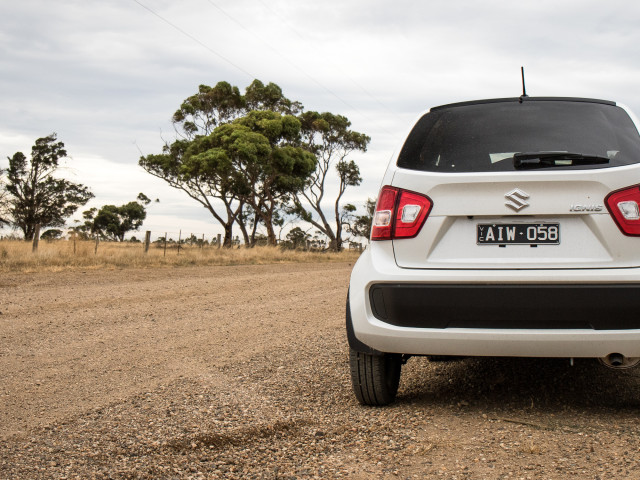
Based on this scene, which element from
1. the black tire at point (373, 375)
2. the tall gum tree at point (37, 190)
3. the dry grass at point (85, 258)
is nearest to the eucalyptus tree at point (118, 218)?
the tall gum tree at point (37, 190)

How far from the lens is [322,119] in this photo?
45.3 meters

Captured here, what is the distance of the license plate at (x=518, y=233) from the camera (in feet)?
10.6

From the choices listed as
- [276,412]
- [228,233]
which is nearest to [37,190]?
[228,233]

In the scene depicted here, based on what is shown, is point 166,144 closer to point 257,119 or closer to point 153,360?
point 257,119

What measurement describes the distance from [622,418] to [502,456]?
97 centimetres

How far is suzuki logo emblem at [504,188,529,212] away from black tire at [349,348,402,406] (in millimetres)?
1040

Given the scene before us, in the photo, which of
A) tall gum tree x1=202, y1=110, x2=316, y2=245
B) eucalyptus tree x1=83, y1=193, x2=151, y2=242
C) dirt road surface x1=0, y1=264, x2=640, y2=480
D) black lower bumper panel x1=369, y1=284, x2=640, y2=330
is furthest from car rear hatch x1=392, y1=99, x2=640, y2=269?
eucalyptus tree x1=83, y1=193, x2=151, y2=242

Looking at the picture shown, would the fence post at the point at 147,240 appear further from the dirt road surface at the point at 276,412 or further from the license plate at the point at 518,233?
the license plate at the point at 518,233

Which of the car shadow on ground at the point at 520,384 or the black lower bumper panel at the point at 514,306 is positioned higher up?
the black lower bumper panel at the point at 514,306

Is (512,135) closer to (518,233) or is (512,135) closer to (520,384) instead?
(518,233)

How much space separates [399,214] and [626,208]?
106 centimetres

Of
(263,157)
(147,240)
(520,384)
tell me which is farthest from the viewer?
(263,157)

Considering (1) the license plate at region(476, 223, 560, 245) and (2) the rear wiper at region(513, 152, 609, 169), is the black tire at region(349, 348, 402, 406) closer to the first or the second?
(1) the license plate at region(476, 223, 560, 245)

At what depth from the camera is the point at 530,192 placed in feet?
10.7
